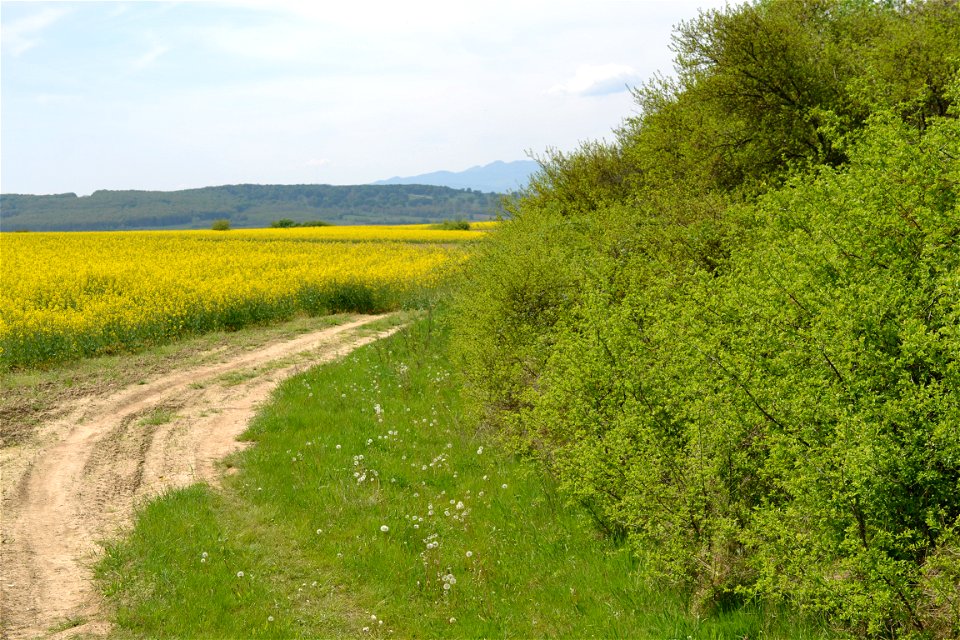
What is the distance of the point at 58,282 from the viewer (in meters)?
22.7

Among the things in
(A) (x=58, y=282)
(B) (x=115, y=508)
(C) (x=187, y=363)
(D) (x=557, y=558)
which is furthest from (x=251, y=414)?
(A) (x=58, y=282)

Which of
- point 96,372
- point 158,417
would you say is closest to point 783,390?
point 158,417

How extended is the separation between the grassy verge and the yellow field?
384 inches

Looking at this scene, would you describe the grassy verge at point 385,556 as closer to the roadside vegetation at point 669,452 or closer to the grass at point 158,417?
the roadside vegetation at point 669,452

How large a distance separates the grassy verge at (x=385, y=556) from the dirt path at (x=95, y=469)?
478mm

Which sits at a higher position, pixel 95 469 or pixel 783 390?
pixel 783 390

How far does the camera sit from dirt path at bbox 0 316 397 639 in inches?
255

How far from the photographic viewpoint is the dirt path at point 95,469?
6.47m

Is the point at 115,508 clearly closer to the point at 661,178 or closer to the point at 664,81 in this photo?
the point at 661,178

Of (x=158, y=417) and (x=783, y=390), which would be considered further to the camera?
(x=158, y=417)

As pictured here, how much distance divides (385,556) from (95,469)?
5.54m

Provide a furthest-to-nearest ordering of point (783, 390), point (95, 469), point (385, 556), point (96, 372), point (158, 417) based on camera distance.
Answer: point (96, 372) → point (158, 417) → point (95, 469) → point (385, 556) → point (783, 390)

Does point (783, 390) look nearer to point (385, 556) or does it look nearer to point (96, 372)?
Result: point (385, 556)

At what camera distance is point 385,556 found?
7.13 metres
